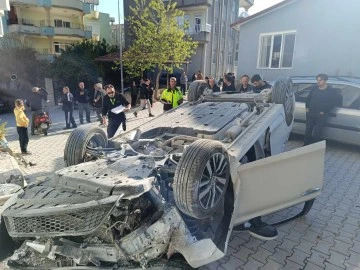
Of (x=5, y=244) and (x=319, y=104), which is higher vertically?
(x=319, y=104)

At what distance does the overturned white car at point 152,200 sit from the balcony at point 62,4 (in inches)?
982

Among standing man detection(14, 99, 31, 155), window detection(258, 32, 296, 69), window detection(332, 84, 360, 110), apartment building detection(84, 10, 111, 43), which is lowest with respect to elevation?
standing man detection(14, 99, 31, 155)

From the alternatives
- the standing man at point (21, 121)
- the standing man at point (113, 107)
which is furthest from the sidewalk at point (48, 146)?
the standing man at point (113, 107)

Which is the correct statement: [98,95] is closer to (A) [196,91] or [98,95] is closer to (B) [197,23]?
(A) [196,91]

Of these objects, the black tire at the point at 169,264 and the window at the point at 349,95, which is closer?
the black tire at the point at 169,264

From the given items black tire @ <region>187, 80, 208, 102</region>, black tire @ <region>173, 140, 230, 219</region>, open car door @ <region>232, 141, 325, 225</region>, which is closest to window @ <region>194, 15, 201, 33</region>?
black tire @ <region>187, 80, 208, 102</region>

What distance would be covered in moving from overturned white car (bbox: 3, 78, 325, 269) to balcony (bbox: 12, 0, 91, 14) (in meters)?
25.0

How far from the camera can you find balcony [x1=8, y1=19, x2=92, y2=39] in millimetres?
22703

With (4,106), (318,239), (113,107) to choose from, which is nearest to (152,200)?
(318,239)

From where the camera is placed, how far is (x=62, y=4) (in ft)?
78.8

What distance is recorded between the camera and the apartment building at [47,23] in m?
22.9

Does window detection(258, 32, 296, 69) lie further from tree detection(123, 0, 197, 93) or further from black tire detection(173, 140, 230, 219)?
black tire detection(173, 140, 230, 219)

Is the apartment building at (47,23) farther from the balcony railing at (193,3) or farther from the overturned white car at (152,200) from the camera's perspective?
the overturned white car at (152,200)

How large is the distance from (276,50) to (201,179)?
10.5m
